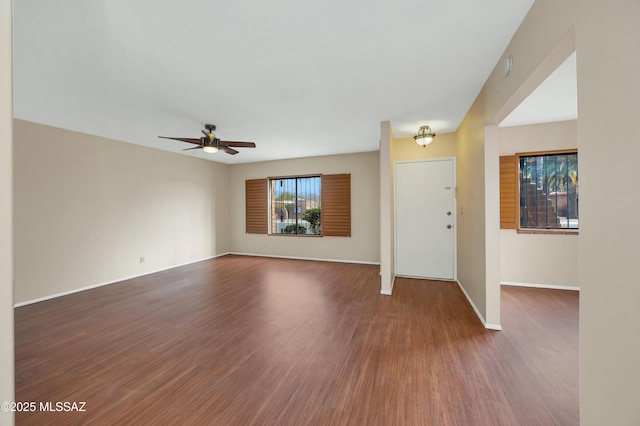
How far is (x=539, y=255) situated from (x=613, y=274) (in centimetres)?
370

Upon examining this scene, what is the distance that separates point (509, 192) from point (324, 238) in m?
3.78

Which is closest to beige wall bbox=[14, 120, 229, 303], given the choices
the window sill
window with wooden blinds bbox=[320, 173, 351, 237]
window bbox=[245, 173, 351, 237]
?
window bbox=[245, 173, 351, 237]

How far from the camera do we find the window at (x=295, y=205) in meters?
6.28

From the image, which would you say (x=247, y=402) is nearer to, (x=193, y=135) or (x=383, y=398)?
(x=383, y=398)

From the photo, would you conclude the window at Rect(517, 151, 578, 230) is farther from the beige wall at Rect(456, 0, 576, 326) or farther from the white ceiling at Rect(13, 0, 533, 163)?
the white ceiling at Rect(13, 0, 533, 163)

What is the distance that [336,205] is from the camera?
583cm

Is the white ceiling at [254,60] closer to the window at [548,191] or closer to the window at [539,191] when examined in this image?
the window at [539,191]

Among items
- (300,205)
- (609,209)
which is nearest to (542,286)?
(609,209)

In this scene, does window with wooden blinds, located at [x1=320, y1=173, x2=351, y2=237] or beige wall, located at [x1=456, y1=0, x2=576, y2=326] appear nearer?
beige wall, located at [x1=456, y1=0, x2=576, y2=326]

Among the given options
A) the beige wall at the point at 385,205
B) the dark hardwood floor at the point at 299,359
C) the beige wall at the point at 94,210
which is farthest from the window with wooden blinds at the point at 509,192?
the beige wall at the point at 94,210

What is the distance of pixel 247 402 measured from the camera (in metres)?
1.61

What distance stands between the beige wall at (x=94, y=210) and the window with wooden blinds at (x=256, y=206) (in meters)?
1.22

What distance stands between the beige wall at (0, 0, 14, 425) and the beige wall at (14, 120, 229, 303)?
4.25 metres

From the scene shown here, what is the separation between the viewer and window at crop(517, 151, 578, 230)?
372 cm
